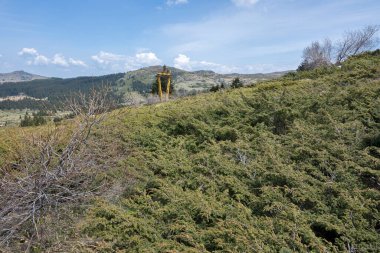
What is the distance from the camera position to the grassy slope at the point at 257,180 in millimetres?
4656

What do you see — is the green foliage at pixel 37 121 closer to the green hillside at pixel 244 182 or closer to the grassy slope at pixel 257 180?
the green hillside at pixel 244 182

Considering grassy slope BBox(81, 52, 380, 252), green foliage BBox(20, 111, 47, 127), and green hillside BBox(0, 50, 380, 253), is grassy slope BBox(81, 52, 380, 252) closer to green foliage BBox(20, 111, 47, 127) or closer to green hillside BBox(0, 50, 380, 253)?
green hillside BBox(0, 50, 380, 253)

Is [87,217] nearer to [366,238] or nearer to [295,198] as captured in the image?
[295,198]

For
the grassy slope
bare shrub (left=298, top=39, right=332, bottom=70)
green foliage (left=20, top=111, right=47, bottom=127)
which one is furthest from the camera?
bare shrub (left=298, top=39, right=332, bottom=70)

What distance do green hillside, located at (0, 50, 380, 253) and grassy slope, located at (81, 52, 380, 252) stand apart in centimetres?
2

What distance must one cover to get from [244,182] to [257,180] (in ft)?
0.90

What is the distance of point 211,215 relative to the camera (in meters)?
5.41

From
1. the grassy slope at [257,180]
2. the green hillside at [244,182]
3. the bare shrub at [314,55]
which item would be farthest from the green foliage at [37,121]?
the bare shrub at [314,55]

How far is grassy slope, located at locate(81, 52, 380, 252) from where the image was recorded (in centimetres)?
466

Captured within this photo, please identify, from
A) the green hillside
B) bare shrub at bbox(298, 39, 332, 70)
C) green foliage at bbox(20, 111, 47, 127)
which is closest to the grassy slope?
the green hillside

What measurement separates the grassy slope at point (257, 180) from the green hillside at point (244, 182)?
0.9 inches

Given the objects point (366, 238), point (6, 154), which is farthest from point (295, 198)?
point (6, 154)

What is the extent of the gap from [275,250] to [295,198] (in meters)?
1.27

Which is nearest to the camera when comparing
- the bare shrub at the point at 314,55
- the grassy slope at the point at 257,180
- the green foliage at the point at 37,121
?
the grassy slope at the point at 257,180
